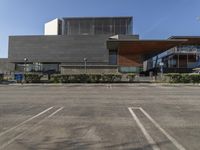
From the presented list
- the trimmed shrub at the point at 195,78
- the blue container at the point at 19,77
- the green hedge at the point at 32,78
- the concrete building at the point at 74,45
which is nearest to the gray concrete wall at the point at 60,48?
the concrete building at the point at 74,45

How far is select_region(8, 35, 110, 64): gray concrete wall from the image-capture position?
70.8 metres

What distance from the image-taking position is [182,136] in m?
6.39

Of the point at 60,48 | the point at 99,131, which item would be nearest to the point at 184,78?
the point at 99,131

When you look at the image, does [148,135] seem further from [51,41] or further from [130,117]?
[51,41]

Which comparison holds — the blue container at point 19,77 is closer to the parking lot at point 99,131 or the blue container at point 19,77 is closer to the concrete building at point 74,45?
the concrete building at point 74,45

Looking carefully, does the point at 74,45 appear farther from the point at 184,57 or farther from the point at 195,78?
the point at 195,78

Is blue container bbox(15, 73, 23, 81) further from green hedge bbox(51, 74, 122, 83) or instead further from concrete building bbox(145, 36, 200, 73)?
concrete building bbox(145, 36, 200, 73)

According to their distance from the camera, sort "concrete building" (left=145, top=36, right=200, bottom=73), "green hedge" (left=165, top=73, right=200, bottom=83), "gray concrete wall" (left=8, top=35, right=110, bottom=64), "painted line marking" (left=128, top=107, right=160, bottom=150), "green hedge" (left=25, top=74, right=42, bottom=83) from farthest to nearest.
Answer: "gray concrete wall" (left=8, top=35, right=110, bottom=64)
"concrete building" (left=145, top=36, right=200, bottom=73)
"green hedge" (left=25, top=74, right=42, bottom=83)
"green hedge" (left=165, top=73, right=200, bottom=83)
"painted line marking" (left=128, top=107, right=160, bottom=150)

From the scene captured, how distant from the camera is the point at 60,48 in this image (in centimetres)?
7125

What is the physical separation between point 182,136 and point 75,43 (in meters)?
66.2

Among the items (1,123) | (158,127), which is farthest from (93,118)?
(1,123)

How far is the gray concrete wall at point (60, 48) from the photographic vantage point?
70750 mm

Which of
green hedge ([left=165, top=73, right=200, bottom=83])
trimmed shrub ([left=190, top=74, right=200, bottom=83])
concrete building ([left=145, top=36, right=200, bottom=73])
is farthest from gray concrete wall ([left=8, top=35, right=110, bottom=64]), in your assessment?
trimmed shrub ([left=190, top=74, right=200, bottom=83])

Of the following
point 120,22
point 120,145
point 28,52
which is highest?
point 120,22
